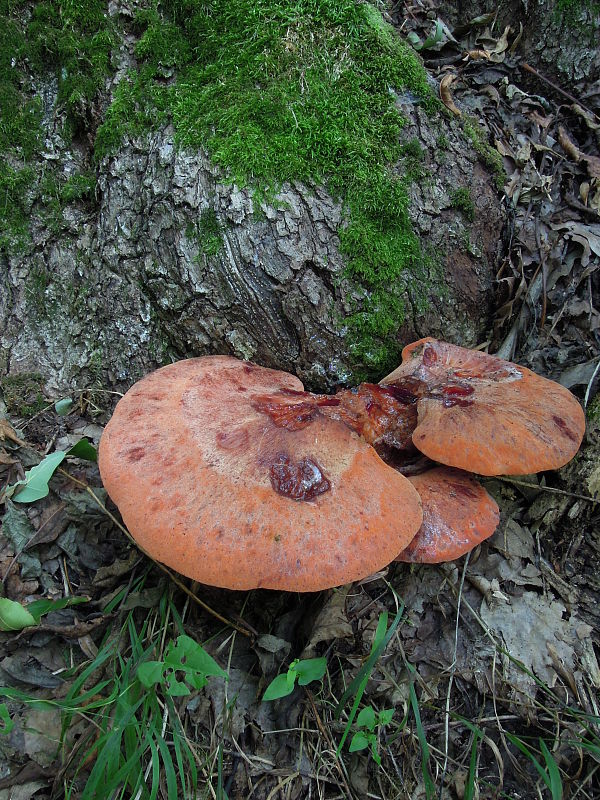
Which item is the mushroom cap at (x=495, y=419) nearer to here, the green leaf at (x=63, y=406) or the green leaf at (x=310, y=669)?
the green leaf at (x=310, y=669)

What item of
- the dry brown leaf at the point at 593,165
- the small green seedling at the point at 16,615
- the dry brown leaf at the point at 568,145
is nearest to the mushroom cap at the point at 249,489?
the small green seedling at the point at 16,615

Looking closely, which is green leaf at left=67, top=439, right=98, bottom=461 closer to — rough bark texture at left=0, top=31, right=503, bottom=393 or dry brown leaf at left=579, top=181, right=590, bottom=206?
rough bark texture at left=0, top=31, right=503, bottom=393

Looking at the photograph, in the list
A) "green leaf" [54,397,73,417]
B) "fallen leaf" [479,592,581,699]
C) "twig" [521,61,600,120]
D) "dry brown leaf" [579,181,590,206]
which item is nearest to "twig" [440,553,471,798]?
"fallen leaf" [479,592,581,699]

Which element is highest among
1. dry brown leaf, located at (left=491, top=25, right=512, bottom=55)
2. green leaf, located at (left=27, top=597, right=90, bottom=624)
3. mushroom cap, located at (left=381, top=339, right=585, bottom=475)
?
dry brown leaf, located at (left=491, top=25, right=512, bottom=55)

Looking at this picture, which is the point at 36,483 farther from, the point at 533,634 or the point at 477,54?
the point at 477,54

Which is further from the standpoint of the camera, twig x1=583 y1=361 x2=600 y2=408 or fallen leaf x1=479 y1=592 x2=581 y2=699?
twig x1=583 y1=361 x2=600 y2=408

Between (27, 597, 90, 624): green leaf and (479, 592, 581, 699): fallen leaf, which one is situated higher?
(479, 592, 581, 699): fallen leaf

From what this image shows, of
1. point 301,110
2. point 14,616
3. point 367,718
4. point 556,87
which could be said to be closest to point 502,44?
point 556,87
